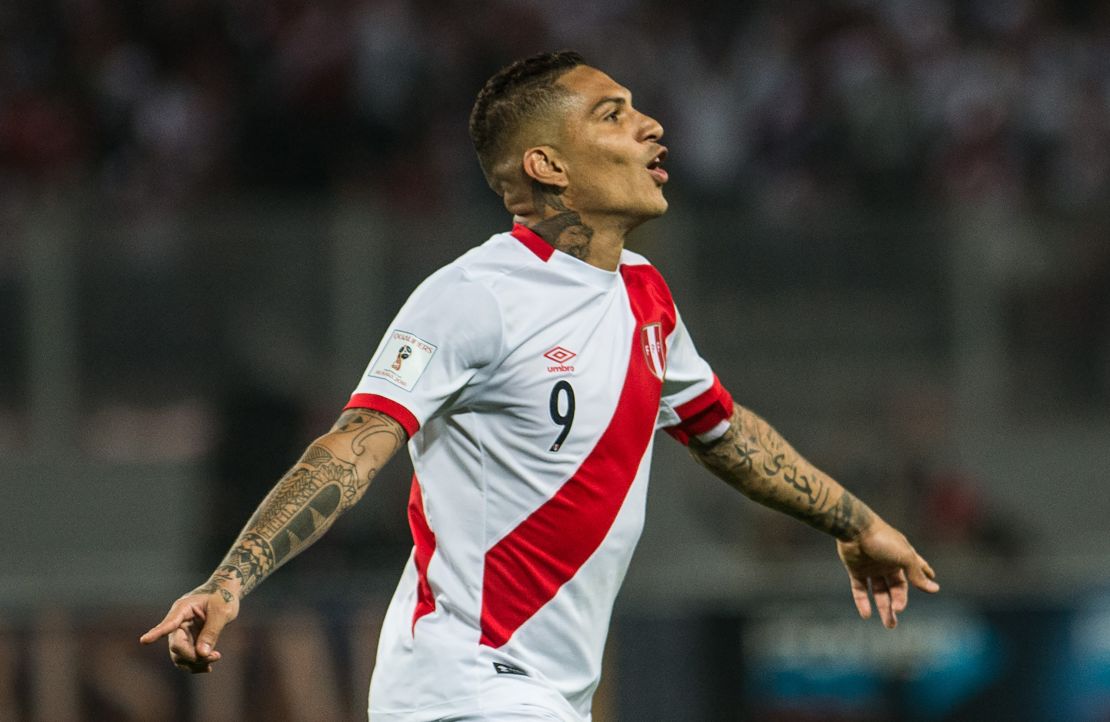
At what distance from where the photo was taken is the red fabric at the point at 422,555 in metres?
3.85

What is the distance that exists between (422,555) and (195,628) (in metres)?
0.81

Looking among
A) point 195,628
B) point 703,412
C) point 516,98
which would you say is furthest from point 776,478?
point 195,628

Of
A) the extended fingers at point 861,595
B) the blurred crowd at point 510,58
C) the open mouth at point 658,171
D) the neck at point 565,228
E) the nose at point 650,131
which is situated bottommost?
the extended fingers at point 861,595

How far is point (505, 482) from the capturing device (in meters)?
3.82

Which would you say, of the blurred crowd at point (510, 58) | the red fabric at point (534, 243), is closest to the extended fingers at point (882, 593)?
the red fabric at point (534, 243)

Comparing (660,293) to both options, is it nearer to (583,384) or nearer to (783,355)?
(583,384)

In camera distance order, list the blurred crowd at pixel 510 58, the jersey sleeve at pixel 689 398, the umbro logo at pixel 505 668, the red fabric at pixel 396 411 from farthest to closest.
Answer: the blurred crowd at pixel 510 58
the jersey sleeve at pixel 689 398
the umbro logo at pixel 505 668
the red fabric at pixel 396 411

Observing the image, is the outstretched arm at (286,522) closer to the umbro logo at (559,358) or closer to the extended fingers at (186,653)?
the extended fingers at (186,653)

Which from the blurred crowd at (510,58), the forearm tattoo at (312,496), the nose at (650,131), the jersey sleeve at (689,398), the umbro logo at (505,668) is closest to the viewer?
the forearm tattoo at (312,496)

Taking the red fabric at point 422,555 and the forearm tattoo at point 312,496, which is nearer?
the forearm tattoo at point 312,496

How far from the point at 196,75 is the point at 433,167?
1.89 metres

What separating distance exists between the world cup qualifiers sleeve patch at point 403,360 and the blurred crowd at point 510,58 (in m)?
6.02

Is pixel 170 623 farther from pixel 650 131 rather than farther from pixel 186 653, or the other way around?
pixel 650 131

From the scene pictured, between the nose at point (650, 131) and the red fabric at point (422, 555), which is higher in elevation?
the nose at point (650, 131)
